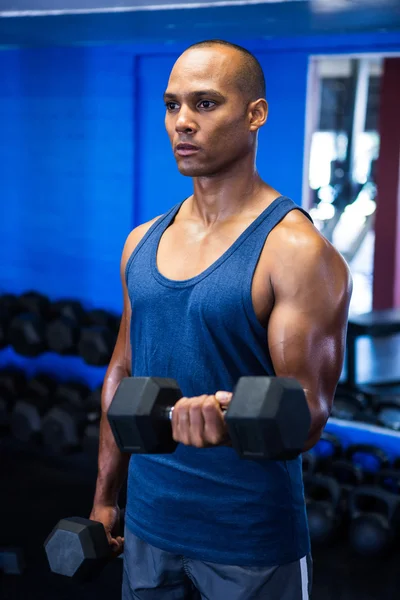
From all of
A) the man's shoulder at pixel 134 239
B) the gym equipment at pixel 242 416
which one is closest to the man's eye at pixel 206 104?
the man's shoulder at pixel 134 239

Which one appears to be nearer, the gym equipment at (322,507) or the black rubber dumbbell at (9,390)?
the gym equipment at (322,507)

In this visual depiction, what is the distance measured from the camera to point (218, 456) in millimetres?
1152

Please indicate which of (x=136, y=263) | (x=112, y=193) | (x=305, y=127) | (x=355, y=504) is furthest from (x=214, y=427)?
(x=112, y=193)

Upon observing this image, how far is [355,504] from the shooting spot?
255cm

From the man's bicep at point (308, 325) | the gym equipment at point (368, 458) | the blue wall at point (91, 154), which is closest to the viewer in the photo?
the man's bicep at point (308, 325)

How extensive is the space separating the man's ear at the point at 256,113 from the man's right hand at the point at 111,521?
65 cm

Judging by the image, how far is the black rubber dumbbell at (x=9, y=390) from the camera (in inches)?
126

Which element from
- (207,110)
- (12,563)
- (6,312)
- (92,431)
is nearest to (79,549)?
(207,110)

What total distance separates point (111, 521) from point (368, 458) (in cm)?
173

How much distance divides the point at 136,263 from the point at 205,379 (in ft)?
0.74

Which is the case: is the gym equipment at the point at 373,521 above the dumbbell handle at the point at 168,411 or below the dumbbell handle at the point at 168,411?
below

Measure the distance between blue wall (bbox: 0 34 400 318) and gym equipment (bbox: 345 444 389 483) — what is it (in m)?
0.85

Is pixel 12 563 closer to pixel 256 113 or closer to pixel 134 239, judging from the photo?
pixel 134 239

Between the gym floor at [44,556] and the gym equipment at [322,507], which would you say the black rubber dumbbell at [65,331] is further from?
the gym equipment at [322,507]
